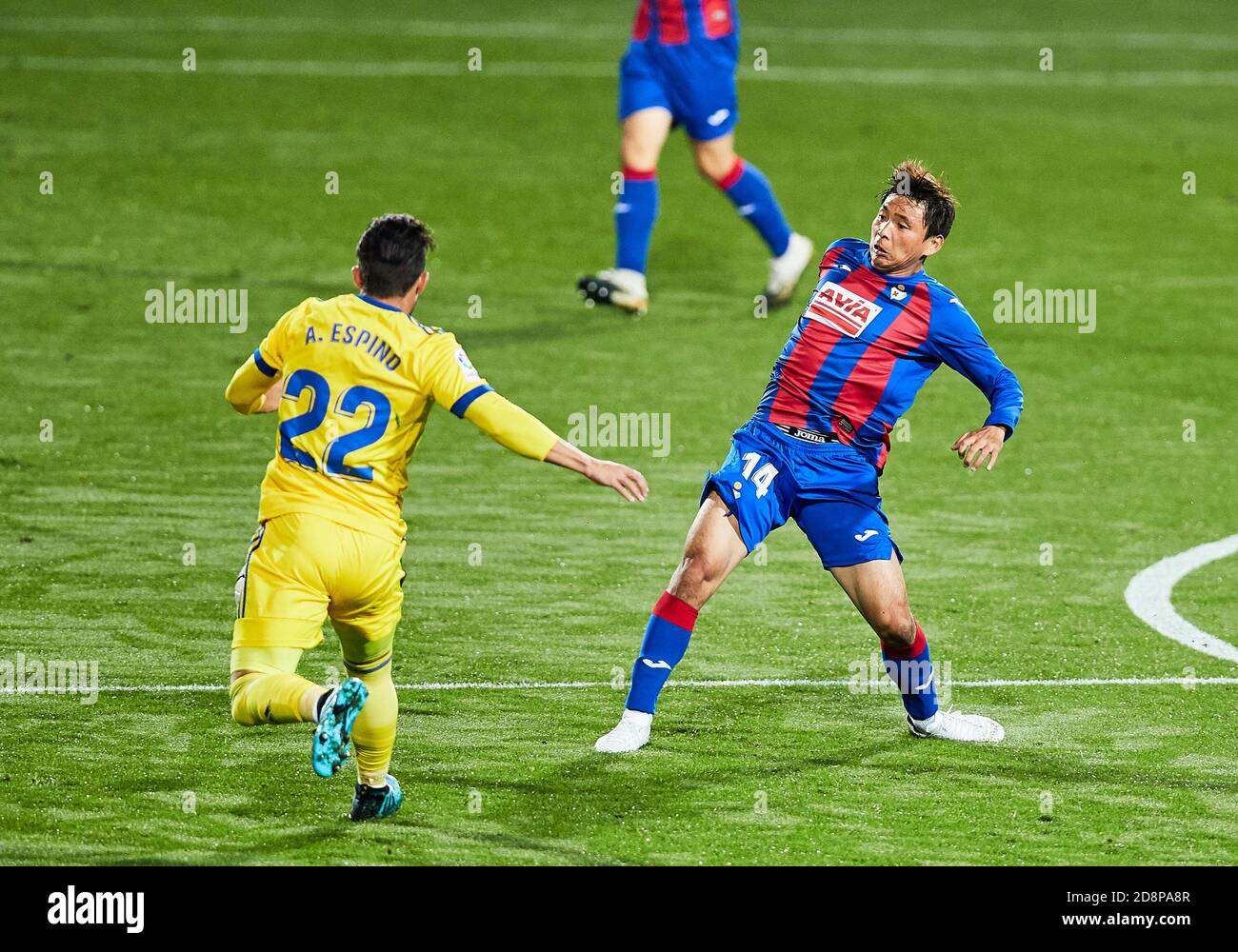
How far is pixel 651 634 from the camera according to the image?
6.59m

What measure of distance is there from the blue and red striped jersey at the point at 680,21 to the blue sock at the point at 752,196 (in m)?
0.87

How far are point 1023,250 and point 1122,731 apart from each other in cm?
786

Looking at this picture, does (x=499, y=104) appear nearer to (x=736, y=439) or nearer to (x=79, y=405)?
(x=79, y=405)

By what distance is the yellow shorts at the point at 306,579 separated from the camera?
18.7ft

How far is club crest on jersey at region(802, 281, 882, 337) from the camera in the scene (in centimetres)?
675

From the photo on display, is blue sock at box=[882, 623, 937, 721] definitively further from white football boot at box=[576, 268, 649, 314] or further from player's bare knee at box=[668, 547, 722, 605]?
white football boot at box=[576, 268, 649, 314]

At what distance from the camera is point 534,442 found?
564 cm

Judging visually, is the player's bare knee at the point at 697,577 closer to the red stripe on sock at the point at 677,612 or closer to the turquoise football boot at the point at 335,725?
the red stripe on sock at the point at 677,612

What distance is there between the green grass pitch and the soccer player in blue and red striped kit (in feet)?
1.21

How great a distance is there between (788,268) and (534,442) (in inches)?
300
